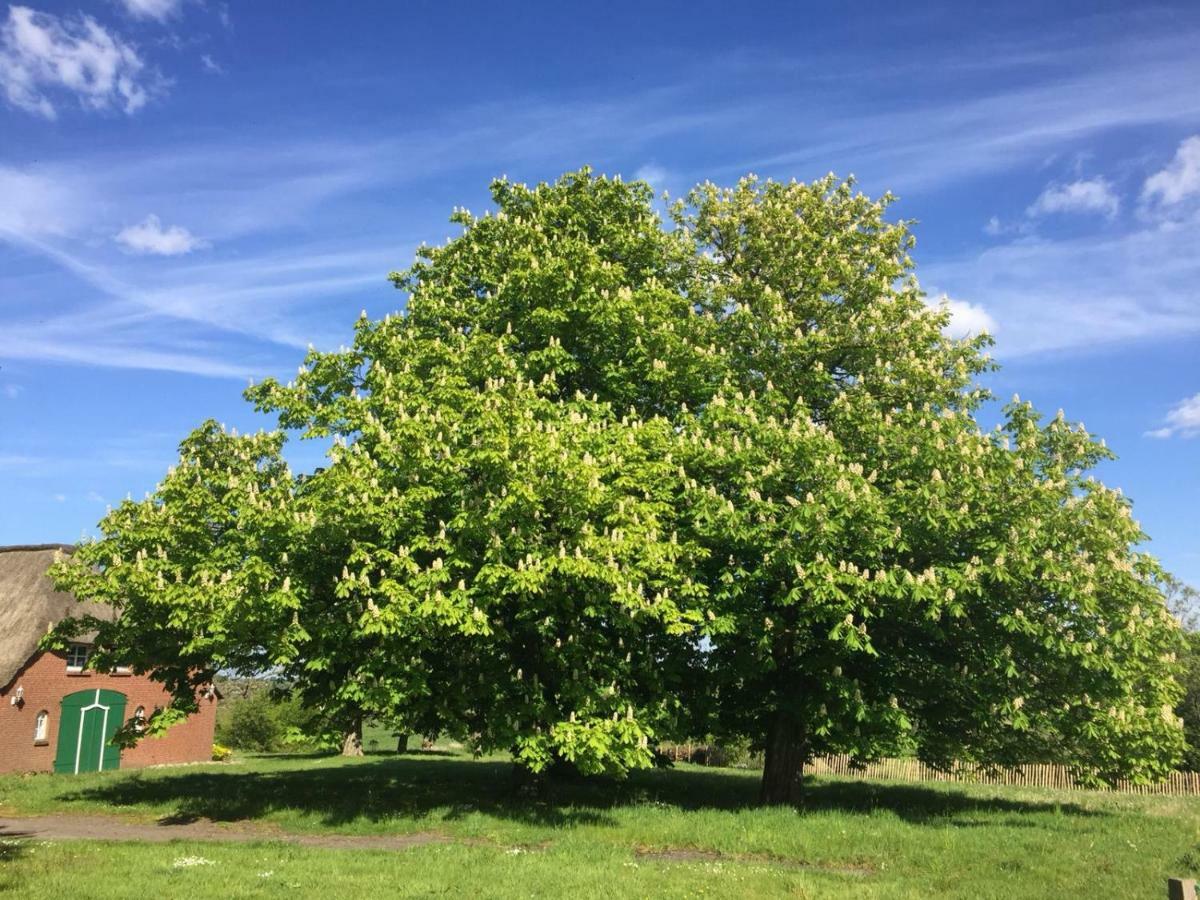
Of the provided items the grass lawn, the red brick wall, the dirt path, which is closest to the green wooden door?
the red brick wall

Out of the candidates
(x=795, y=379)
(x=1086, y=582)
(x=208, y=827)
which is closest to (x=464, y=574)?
(x=208, y=827)

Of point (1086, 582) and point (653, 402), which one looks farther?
point (653, 402)

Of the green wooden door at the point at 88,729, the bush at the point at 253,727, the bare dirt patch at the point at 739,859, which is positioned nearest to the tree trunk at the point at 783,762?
the bare dirt patch at the point at 739,859

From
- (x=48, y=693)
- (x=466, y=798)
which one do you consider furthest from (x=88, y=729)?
(x=466, y=798)

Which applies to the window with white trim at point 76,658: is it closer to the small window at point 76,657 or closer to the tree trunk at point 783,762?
the small window at point 76,657

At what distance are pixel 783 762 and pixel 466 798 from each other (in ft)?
27.6

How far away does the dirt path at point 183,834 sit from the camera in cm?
1764

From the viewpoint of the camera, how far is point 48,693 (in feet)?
119

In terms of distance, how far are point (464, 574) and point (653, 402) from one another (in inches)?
329

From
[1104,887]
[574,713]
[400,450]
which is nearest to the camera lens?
[1104,887]

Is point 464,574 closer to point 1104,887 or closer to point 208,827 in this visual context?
point 208,827

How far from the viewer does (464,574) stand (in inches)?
760

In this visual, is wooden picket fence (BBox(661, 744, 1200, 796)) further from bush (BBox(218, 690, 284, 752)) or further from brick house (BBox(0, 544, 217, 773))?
bush (BBox(218, 690, 284, 752))

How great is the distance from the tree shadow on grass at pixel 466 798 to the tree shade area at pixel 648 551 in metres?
1.66
